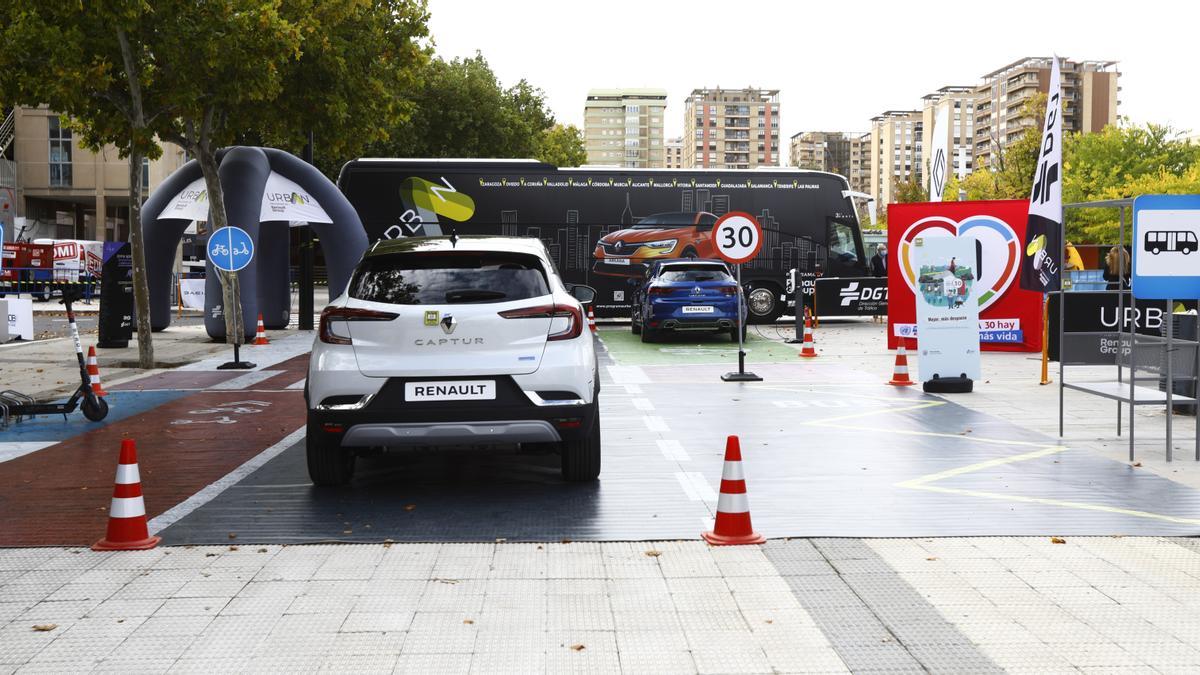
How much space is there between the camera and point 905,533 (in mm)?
6562

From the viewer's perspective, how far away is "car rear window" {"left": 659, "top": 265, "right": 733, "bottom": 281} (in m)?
22.4

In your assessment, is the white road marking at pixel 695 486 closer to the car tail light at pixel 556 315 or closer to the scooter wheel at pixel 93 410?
the car tail light at pixel 556 315

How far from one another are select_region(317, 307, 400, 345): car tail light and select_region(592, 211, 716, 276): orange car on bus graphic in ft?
70.2

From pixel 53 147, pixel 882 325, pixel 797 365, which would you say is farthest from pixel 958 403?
pixel 53 147

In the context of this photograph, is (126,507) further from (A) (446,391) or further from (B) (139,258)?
(B) (139,258)

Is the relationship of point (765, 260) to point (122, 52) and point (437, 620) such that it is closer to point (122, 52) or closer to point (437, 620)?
point (122, 52)

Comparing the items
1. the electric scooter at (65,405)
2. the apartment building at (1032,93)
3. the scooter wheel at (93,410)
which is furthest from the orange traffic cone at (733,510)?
the apartment building at (1032,93)

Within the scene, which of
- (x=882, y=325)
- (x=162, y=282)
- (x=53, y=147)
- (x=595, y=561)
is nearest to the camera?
(x=595, y=561)

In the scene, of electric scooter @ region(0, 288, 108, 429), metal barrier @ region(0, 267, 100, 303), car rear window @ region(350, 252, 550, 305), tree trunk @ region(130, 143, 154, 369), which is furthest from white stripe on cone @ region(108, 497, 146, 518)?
metal barrier @ region(0, 267, 100, 303)

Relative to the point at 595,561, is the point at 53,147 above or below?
above

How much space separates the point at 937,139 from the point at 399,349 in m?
20.2

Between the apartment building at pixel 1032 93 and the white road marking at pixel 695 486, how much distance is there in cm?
15245

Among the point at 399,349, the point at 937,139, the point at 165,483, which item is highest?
the point at 937,139

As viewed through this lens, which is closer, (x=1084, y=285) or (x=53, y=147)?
(x=1084, y=285)
